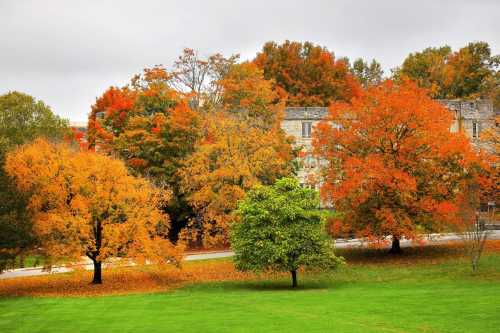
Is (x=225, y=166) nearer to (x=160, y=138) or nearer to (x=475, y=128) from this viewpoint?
→ (x=160, y=138)

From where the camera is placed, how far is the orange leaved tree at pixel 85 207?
4006cm

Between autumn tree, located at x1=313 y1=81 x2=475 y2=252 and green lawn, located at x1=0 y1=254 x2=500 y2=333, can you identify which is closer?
green lawn, located at x1=0 y1=254 x2=500 y2=333

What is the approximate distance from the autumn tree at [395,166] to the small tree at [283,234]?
6374mm

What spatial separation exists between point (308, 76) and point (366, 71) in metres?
21.3

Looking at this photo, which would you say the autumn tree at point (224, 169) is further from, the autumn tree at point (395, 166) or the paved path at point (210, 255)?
the autumn tree at point (395, 166)

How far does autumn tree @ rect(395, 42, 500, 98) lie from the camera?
95500 millimetres

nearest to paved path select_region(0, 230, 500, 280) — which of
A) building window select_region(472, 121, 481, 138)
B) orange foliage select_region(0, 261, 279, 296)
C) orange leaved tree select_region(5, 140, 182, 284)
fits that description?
orange foliage select_region(0, 261, 279, 296)

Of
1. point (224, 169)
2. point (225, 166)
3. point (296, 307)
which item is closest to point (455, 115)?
point (225, 166)

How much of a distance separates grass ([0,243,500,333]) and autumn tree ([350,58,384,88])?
69.4 m

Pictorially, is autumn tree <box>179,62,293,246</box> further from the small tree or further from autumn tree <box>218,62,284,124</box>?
the small tree

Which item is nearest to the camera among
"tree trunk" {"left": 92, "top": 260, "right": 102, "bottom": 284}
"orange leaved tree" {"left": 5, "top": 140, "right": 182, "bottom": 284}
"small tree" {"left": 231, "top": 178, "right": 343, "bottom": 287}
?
"small tree" {"left": 231, "top": 178, "right": 343, "bottom": 287}

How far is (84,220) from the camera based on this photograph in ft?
131

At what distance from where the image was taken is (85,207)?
133 ft

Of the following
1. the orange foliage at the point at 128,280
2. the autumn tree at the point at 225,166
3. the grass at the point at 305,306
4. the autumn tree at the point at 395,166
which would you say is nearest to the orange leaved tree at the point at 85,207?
the orange foliage at the point at 128,280
